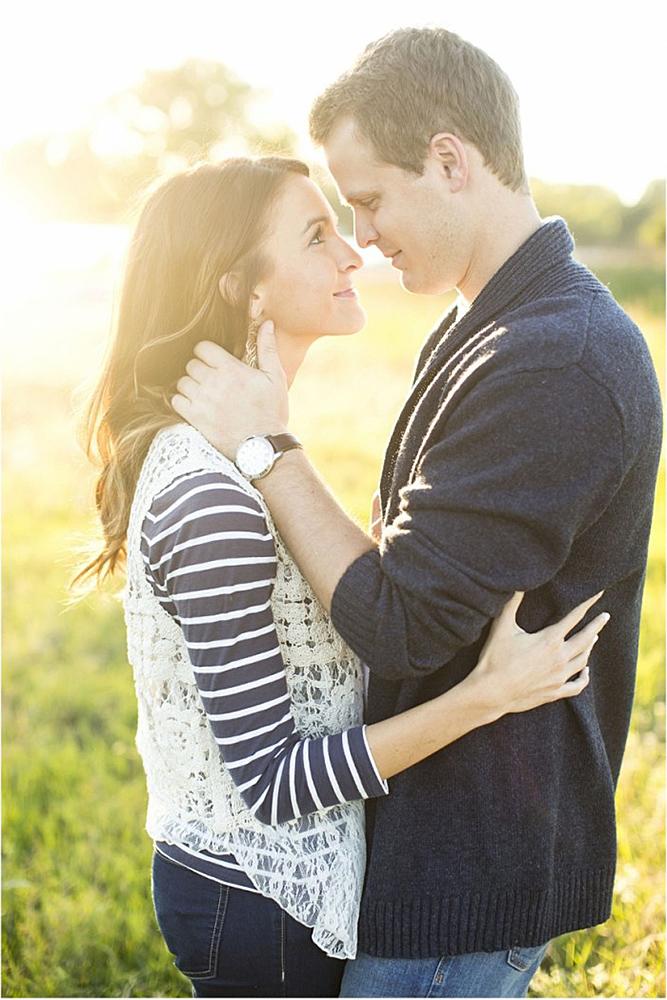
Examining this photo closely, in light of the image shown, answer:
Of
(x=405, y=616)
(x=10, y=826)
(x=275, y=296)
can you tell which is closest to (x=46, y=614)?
(x=10, y=826)

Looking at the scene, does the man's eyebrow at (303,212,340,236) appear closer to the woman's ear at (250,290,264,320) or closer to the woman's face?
the woman's face

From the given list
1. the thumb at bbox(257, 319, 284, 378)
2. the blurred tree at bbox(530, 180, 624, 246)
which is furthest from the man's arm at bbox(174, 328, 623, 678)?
the blurred tree at bbox(530, 180, 624, 246)

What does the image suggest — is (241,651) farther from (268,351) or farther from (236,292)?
(236,292)

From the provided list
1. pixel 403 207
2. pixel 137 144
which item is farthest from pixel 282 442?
pixel 137 144

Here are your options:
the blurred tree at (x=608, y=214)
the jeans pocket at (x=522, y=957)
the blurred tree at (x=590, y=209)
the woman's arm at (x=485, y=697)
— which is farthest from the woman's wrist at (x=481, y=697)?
the blurred tree at (x=590, y=209)

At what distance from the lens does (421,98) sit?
207 cm

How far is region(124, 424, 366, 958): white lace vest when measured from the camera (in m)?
1.94

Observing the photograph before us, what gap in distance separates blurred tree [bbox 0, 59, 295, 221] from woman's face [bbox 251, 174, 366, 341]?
0.62 ft

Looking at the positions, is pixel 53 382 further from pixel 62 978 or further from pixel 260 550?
pixel 260 550

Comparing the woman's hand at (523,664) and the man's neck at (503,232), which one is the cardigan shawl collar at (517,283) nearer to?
the man's neck at (503,232)

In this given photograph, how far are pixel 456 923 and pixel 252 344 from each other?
1.19m

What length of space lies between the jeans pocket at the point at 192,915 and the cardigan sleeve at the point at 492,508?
0.59 metres

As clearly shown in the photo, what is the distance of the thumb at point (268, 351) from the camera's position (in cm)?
213

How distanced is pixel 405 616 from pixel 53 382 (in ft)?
38.4
